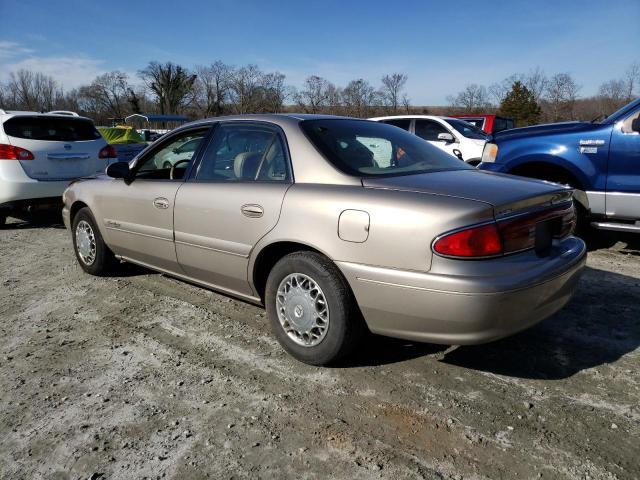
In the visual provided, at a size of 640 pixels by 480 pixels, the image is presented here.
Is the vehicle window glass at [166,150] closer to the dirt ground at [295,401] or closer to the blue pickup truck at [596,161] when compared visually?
the dirt ground at [295,401]

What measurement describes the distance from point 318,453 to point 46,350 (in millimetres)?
2146

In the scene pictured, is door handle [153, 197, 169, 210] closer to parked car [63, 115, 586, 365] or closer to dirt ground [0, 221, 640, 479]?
parked car [63, 115, 586, 365]

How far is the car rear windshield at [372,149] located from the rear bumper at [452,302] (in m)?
0.72

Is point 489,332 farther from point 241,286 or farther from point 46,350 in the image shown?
point 46,350

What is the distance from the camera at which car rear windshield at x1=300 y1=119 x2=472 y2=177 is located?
122 inches

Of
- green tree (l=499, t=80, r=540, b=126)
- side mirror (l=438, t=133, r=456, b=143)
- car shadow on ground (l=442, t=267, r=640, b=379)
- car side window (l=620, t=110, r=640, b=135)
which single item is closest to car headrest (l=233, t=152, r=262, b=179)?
car shadow on ground (l=442, t=267, r=640, b=379)

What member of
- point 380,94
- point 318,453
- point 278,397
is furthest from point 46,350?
point 380,94

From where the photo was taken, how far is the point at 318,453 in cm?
226

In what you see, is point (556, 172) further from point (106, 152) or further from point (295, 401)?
point (106, 152)

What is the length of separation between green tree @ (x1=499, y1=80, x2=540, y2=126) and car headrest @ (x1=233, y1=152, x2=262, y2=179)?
3800 cm

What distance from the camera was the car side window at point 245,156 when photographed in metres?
3.29

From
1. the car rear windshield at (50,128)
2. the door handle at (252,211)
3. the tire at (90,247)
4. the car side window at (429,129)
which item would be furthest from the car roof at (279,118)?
the car side window at (429,129)

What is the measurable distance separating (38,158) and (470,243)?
667 centimetres

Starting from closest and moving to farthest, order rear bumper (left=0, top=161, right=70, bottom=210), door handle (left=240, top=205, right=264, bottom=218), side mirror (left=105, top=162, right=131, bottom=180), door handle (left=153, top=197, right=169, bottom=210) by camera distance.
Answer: door handle (left=240, top=205, right=264, bottom=218) < door handle (left=153, top=197, right=169, bottom=210) < side mirror (left=105, top=162, right=131, bottom=180) < rear bumper (left=0, top=161, right=70, bottom=210)
